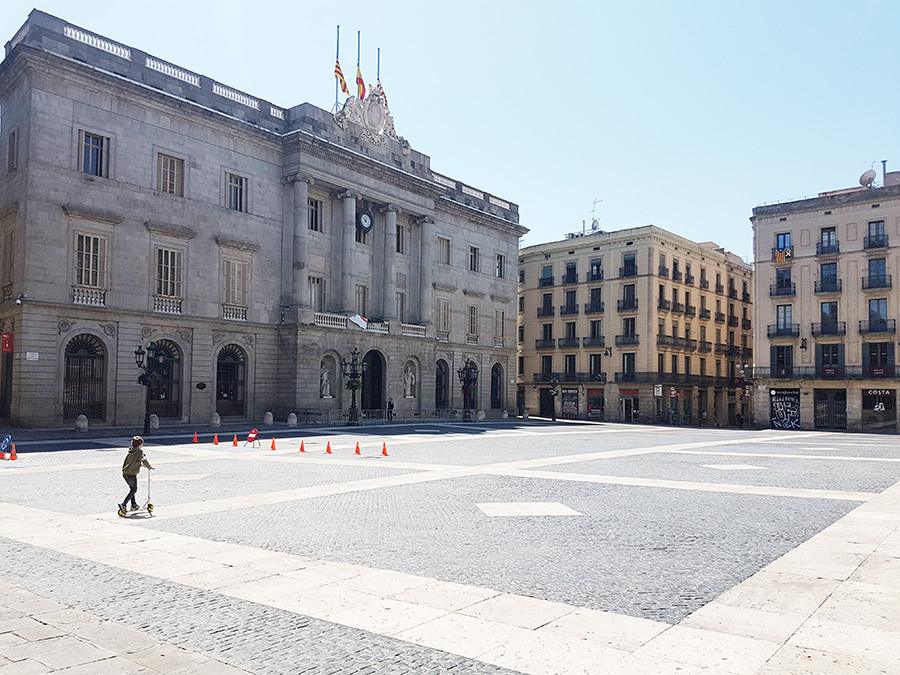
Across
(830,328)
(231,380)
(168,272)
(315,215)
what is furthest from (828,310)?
(168,272)

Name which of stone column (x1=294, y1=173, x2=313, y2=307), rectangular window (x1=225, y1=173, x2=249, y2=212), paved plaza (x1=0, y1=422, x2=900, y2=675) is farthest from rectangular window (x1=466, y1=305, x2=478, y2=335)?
paved plaza (x1=0, y1=422, x2=900, y2=675)

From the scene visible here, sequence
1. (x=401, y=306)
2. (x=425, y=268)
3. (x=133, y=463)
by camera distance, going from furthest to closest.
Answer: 1. (x=425, y=268)
2. (x=401, y=306)
3. (x=133, y=463)

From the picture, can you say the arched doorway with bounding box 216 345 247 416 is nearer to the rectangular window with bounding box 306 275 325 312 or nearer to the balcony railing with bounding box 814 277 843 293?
the rectangular window with bounding box 306 275 325 312

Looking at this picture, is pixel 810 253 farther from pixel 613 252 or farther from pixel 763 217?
pixel 613 252

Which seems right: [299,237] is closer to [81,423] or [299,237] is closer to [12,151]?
[12,151]

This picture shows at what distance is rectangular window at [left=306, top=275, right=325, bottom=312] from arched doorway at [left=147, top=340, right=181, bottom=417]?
9.96 metres

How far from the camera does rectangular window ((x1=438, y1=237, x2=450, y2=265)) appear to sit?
5747 centimetres

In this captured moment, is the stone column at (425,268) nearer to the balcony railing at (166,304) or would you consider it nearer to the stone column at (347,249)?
the stone column at (347,249)

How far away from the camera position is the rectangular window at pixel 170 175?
38.3 metres

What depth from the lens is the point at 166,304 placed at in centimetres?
3806

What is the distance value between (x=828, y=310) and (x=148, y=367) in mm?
50401

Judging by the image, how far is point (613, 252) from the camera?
6862 centimetres

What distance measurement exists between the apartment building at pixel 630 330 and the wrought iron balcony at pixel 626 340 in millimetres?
91

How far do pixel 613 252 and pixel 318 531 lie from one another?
61.0 m
